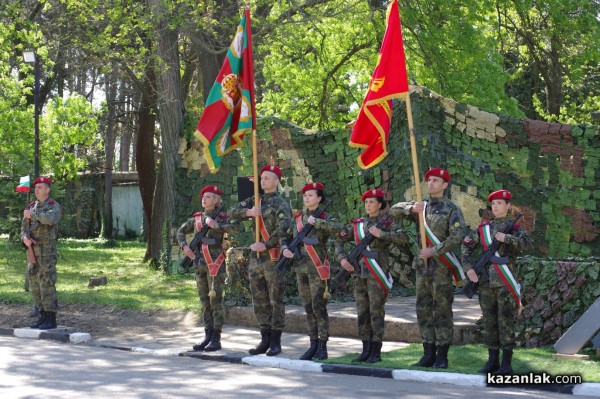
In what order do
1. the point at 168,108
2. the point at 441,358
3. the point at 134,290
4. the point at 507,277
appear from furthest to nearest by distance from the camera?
1. the point at 168,108
2. the point at 134,290
3. the point at 441,358
4. the point at 507,277

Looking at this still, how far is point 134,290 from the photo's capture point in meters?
18.0

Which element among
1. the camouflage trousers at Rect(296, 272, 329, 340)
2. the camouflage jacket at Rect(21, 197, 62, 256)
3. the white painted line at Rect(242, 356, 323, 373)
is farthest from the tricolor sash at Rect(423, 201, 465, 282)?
the camouflage jacket at Rect(21, 197, 62, 256)

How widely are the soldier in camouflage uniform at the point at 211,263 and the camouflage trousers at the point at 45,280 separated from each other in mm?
2702

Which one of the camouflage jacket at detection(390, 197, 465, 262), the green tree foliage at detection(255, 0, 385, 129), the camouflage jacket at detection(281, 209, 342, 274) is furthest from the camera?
the green tree foliage at detection(255, 0, 385, 129)

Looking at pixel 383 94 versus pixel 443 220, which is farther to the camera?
pixel 383 94

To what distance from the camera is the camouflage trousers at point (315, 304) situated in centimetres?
1088

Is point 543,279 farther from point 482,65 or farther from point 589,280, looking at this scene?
point 482,65

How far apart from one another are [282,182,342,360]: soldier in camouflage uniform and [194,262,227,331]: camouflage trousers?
116cm

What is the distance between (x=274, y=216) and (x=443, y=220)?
2.19 metres

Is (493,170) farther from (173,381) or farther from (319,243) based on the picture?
(173,381)

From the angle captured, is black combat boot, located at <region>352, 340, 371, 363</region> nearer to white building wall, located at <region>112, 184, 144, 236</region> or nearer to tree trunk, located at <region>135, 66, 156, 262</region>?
tree trunk, located at <region>135, 66, 156, 262</region>

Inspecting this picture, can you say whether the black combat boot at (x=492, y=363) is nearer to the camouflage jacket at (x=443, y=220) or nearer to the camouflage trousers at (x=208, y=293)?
the camouflage jacket at (x=443, y=220)

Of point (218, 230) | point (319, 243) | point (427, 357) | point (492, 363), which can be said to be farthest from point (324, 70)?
point (492, 363)

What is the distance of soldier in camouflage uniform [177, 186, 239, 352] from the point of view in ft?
38.3
